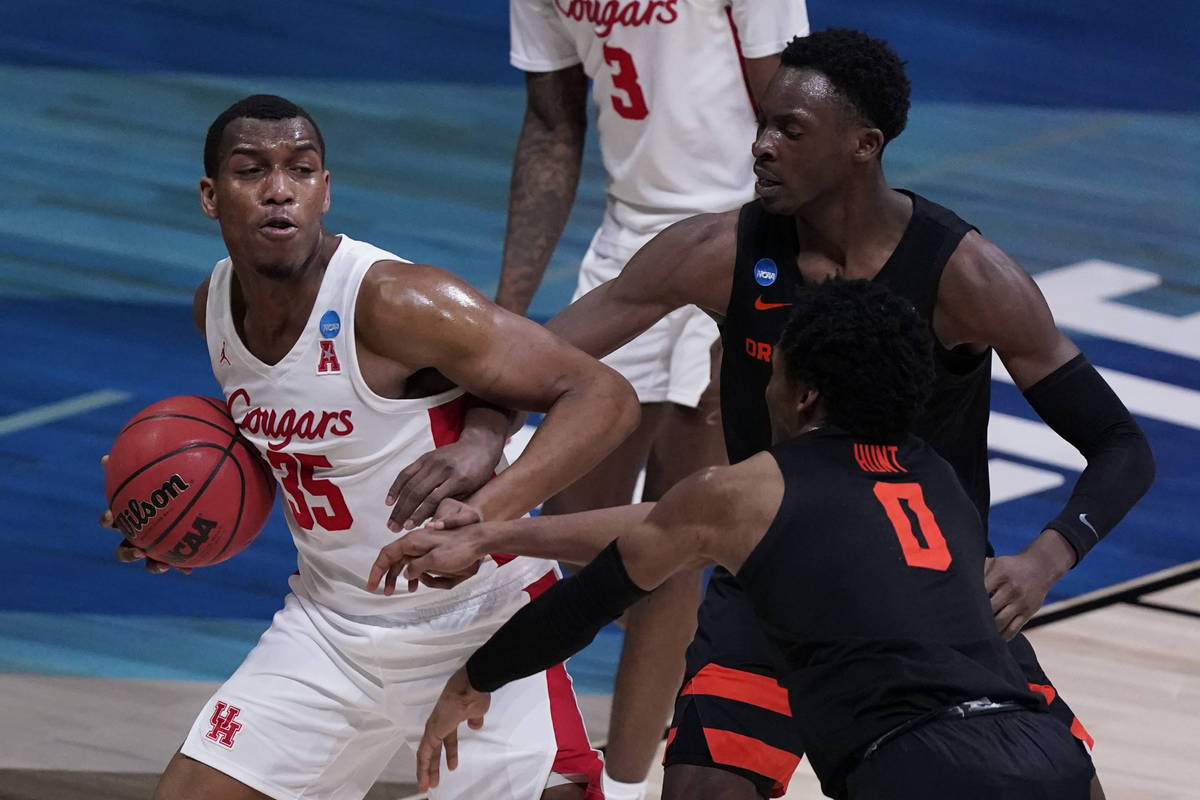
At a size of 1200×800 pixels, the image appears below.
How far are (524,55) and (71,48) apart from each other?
3134 mm

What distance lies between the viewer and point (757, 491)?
2.86 m

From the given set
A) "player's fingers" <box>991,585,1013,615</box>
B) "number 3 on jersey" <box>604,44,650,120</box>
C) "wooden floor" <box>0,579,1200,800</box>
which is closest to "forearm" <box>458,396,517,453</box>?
"player's fingers" <box>991,585,1013,615</box>

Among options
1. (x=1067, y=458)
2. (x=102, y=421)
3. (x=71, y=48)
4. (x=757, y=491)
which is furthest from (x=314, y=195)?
(x=71, y=48)

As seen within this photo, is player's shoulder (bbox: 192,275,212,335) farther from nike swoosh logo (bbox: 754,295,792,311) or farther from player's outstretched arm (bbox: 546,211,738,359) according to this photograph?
nike swoosh logo (bbox: 754,295,792,311)

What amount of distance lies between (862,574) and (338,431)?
112 centimetres

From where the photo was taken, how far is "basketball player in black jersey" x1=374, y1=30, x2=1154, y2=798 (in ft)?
11.0

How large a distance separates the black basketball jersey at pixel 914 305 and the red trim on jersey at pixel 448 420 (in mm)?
527

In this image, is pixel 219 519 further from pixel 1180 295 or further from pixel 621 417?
pixel 1180 295

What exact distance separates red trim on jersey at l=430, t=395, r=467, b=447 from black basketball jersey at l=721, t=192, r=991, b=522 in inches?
20.7

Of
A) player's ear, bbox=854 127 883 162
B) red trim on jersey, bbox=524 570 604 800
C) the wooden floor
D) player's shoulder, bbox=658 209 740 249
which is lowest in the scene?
the wooden floor

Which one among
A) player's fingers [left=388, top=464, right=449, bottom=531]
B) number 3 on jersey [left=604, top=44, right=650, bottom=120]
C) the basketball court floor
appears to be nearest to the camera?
player's fingers [left=388, top=464, right=449, bottom=531]

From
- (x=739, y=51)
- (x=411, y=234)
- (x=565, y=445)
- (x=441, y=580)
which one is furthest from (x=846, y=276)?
(x=411, y=234)

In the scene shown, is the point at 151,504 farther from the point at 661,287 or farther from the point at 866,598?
the point at 866,598

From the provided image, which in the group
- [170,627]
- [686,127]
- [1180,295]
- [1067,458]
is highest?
[686,127]
